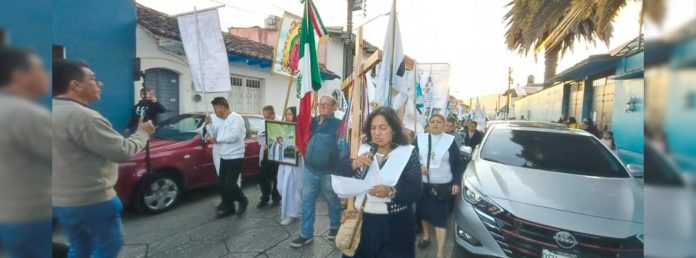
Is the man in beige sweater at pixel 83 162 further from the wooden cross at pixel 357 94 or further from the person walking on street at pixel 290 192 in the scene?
the person walking on street at pixel 290 192

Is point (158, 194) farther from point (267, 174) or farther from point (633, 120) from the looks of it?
point (633, 120)

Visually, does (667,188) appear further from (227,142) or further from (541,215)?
(227,142)

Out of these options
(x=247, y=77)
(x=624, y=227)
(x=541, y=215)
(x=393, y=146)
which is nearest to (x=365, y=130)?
(x=393, y=146)

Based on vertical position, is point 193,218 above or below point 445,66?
below

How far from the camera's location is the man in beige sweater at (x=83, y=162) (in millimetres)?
866

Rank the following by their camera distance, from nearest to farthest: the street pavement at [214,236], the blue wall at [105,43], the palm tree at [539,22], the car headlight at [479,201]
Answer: the blue wall at [105,43], the palm tree at [539,22], the car headlight at [479,201], the street pavement at [214,236]

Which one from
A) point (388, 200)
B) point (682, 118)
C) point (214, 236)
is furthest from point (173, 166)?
point (682, 118)

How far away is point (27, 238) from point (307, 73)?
9.52 feet

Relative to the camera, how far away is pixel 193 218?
430 cm

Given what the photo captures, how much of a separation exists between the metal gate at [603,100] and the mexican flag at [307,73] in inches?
87.9

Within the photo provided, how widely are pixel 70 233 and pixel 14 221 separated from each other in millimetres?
504

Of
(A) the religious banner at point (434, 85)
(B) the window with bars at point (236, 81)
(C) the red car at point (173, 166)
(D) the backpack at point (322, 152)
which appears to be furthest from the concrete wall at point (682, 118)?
(B) the window with bars at point (236, 81)

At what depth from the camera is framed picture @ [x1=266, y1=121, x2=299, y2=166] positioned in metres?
4.12

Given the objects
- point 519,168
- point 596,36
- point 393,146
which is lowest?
point 519,168
